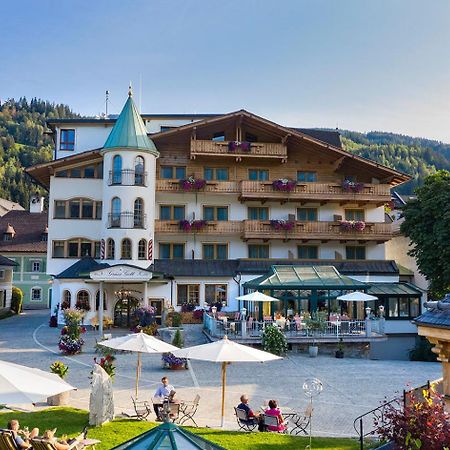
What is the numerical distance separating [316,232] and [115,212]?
13225 mm

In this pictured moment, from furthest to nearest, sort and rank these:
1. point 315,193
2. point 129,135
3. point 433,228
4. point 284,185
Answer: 1. point 315,193
2. point 284,185
3. point 129,135
4. point 433,228

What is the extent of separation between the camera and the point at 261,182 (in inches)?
1426

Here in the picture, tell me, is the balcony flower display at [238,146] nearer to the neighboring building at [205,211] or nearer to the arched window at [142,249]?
the neighboring building at [205,211]

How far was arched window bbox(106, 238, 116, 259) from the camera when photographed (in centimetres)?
3425

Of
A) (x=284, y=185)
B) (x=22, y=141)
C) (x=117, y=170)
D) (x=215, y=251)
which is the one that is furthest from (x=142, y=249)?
(x=22, y=141)

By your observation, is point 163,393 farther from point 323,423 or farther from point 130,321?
point 130,321

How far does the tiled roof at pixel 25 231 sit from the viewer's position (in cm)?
5406

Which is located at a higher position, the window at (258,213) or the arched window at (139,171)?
the arched window at (139,171)

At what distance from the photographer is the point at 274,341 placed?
24.6 m

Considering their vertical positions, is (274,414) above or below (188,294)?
below

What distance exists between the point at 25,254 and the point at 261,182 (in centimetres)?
2943

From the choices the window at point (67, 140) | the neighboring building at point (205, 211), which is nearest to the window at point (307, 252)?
the neighboring building at point (205, 211)

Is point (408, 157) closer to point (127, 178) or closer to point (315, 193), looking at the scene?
point (315, 193)

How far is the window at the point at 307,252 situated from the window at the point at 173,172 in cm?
945
